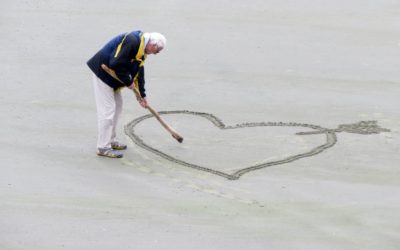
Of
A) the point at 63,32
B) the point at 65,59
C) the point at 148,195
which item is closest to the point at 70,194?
the point at 148,195

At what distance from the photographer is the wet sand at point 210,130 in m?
9.27

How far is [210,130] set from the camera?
12102 millimetres

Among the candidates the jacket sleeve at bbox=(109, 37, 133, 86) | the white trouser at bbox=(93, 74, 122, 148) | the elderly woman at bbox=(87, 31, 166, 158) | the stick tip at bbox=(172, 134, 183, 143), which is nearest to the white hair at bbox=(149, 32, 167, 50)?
the elderly woman at bbox=(87, 31, 166, 158)

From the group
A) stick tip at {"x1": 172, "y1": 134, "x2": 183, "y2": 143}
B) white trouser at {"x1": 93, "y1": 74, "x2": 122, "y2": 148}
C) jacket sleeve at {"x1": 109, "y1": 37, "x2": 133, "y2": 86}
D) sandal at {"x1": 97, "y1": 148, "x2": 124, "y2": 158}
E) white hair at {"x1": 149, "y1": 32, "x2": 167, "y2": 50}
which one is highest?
white hair at {"x1": 149, "y1": 32, "x2": 167, "y2": 50}

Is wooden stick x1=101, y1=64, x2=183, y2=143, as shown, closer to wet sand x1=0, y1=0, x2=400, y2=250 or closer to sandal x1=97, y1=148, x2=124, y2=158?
wet sand x1=0, y1=0, x2=400, y2=250

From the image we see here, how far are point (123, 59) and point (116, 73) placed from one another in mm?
212

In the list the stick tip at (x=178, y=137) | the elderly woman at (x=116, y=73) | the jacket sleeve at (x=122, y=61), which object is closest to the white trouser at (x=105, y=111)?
the elderly woman at (x=116, y=73)

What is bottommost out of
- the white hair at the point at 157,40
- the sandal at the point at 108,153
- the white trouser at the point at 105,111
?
the sandal at the point at 108,153

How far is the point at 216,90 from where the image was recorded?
13469 mm

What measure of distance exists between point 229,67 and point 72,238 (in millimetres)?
5993

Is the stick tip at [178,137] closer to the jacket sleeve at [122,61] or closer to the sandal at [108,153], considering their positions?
the sandal at [108,153]

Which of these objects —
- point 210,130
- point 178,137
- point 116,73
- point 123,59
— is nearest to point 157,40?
point 123,59

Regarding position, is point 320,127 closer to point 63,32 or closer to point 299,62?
point 299,62

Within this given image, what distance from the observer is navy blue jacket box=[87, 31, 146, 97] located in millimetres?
10602
